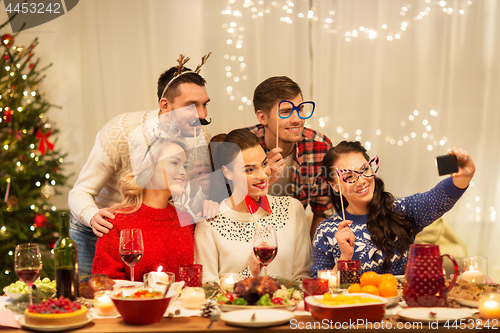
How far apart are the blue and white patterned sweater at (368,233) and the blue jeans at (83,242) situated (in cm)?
132

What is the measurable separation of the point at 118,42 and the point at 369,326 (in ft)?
11.8

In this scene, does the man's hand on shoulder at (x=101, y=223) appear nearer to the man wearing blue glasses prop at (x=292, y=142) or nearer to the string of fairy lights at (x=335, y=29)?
the man wearing blue glasses prop at (x=292, y=142)

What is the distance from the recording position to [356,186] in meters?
2.22

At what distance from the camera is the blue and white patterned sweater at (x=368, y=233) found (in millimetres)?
2102

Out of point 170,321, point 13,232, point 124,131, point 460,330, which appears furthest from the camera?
point 13,232

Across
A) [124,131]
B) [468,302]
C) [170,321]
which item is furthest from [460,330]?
[124,131]

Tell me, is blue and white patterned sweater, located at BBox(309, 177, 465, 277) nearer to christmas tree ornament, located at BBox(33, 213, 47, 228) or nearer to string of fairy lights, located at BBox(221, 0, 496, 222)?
string of fairy lights, located at BBox(221, 0, 496, 222)

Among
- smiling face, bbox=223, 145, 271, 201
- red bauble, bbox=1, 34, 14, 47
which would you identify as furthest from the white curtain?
smiling face, bbox=223, 145, 271, 201

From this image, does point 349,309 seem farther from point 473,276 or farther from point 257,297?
point 473,276

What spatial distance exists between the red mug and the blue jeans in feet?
6.21

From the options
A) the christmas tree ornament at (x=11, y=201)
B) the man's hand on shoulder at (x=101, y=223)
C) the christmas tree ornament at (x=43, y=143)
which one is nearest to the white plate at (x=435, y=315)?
the man's hand on shoulder at (x=101, y=223)

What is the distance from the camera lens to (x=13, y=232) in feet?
12.7

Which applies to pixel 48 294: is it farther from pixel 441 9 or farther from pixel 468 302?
pixel 441 9

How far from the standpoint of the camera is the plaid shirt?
2939mm
